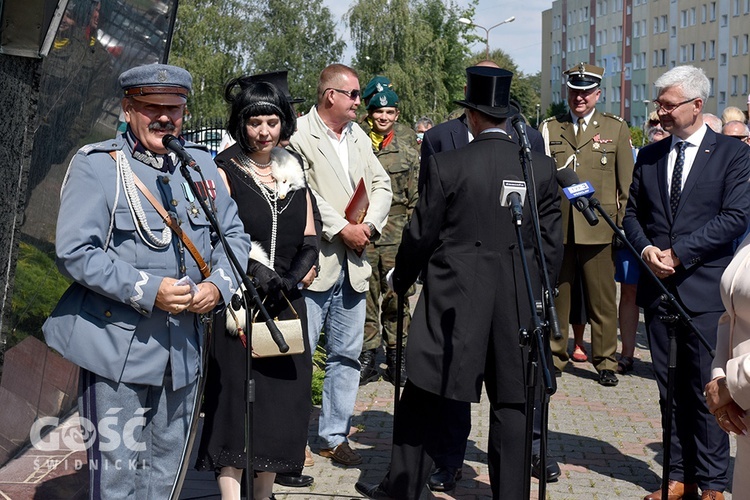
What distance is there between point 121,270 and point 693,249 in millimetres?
3481

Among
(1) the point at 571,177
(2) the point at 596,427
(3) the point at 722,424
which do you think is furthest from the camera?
(2) the point at 596,427

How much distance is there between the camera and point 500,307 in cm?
540

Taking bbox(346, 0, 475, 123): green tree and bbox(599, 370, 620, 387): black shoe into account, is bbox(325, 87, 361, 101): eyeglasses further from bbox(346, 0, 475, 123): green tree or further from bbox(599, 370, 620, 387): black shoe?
bbox(346, 0, 475, 123): green tree

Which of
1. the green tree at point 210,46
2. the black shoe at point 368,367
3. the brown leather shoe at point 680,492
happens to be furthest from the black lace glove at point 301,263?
the green tree at point 210,46

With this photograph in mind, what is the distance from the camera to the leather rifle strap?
14.2ft

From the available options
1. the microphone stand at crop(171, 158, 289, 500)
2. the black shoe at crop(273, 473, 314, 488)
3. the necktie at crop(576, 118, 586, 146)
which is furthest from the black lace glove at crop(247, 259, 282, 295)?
the necktie at crop(576, 118, 586, 146)

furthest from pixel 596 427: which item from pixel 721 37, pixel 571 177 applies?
pixel 721 37

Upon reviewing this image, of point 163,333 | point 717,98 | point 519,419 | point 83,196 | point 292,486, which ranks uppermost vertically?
point 717,98

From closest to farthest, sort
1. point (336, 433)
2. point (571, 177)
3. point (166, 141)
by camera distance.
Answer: point (166, 141), point (571, 177), point (336, 433)

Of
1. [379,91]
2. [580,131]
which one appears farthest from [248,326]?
[580,131]

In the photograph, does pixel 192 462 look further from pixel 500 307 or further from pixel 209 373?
pixel 500 307

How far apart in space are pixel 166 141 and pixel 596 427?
4691mm

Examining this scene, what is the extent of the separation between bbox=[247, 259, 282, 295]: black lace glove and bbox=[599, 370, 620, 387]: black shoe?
466 cm

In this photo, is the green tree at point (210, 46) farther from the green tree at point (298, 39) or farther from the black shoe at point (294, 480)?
the black shoe at point (294, 480)
